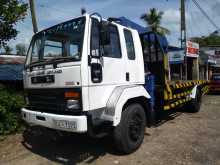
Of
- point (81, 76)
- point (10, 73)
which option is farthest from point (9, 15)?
point (81, 76)

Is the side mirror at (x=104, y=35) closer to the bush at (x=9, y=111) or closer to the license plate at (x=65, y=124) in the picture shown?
the license plate at (x=65, y=124)

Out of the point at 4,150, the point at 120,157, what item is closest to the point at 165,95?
the point at 120,157

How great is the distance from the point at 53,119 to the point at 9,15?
432 cm

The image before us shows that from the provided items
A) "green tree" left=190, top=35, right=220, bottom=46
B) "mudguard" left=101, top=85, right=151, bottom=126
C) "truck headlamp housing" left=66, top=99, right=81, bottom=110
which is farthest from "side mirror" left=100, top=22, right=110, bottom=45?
"green tree" left=190, top=35, right=220, bottom=46

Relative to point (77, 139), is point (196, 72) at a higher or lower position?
higher

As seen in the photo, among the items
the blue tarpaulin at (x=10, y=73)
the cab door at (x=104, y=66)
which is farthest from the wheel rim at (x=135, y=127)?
the blue tarpaulin at (x=10, y=73)

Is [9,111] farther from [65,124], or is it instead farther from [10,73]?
[65,124]

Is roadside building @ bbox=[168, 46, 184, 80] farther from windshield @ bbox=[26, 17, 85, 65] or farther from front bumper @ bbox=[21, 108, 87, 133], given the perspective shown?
front bumper @ bbox=[21, 108, 87, 133]

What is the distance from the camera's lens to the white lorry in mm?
4770

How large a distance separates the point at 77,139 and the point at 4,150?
1.72m

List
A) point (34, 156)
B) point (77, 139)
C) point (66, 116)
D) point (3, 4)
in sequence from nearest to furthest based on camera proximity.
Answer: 1. point (66, 116)
2. point (34, 156)
3. point (77, 139)
4. point (3, 4)

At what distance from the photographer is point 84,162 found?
5.40 metres

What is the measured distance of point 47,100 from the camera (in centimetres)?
532

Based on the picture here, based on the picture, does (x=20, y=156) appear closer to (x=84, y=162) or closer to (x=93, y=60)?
(x=84, y=162)
